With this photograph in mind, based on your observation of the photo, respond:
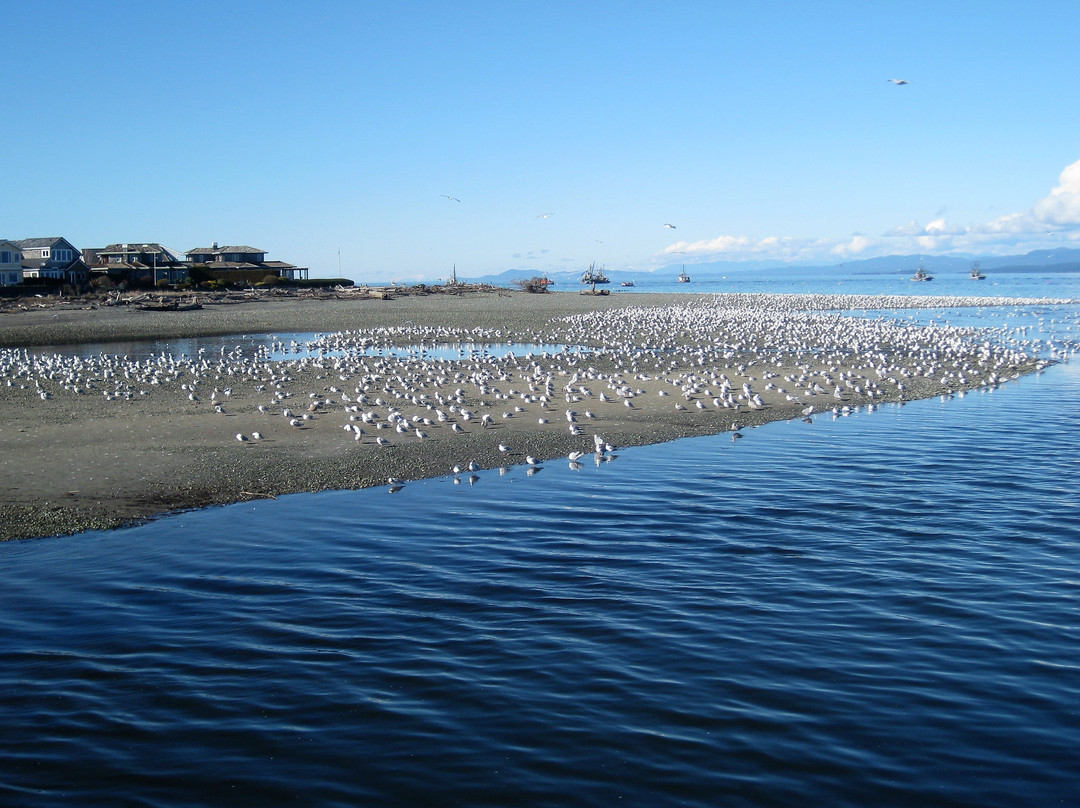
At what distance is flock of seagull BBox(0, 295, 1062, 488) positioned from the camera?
17.5 meters

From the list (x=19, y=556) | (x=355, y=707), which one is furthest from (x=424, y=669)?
(x=19, y=556)

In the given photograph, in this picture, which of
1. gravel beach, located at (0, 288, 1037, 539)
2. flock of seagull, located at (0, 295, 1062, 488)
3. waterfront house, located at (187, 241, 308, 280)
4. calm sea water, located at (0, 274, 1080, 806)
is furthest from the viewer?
waterfront house, located at (187, 241, 308, 280)

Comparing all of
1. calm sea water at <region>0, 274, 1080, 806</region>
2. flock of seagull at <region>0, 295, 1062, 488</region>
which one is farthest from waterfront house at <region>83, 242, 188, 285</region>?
calm sea water at <region>0, 274, 1080, 806</region>

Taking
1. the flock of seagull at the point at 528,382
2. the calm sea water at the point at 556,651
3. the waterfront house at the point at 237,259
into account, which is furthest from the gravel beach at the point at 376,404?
the waterfront house at the point at 237,259

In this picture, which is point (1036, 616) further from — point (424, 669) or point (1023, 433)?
point (1023, 433)

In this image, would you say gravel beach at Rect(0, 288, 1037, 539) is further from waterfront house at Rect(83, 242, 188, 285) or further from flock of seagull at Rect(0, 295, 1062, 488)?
waterfront house at Rect(83, 242, 188, 285)

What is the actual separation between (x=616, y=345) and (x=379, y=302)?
3587 cm

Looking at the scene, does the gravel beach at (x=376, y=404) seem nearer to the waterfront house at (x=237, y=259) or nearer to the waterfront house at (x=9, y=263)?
the waterfront house at (x=9, y=263)

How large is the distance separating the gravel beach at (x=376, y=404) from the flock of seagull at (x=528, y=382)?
0.08m

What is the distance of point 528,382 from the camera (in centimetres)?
2309

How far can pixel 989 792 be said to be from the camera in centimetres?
595

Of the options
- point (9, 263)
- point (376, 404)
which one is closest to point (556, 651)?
point (376, 404)

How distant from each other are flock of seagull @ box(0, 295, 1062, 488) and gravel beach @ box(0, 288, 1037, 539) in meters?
0.08

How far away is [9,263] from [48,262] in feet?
13.3
